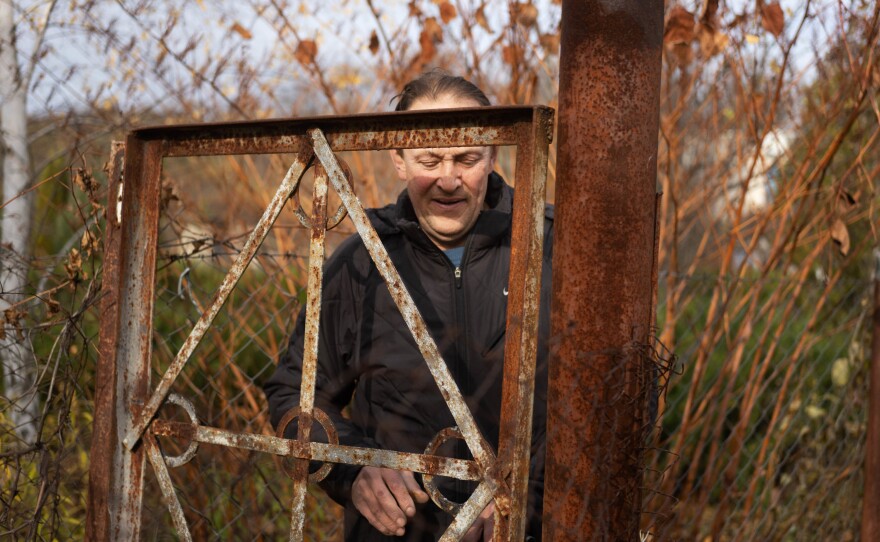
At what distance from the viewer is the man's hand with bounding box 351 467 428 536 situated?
1.81 m

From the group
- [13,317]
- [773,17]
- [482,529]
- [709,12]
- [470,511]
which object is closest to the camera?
[470,511]

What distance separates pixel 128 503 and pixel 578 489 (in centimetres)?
102

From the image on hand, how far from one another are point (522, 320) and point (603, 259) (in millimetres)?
181

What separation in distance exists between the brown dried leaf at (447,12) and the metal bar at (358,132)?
1.68 metres

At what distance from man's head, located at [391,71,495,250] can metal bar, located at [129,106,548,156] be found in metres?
0.45

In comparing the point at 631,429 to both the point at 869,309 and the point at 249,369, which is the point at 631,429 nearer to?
the point at 869,309

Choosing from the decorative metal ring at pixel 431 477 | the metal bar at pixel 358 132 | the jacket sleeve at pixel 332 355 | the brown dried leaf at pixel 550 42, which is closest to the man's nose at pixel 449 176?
the jacket sleeve at pixel 332 355

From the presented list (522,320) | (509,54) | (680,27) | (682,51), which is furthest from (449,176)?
(509,54)

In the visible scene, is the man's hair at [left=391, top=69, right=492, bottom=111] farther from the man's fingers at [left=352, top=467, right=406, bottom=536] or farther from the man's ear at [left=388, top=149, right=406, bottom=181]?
the man's fingers at [left=352, top=467, right=406, bottom=536]

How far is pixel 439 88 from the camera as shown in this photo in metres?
2.15

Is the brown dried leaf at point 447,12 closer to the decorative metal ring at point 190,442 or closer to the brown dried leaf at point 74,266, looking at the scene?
the brown dried leaf at point 74,266

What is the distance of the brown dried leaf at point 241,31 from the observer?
351 centimetres

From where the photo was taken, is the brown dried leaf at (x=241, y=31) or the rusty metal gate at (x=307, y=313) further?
the brown dried leaf at (x=241, y=31)

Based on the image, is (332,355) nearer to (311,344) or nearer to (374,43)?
(311,344)
